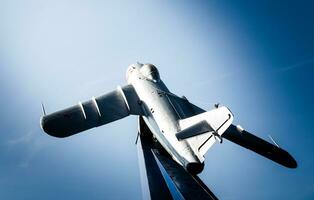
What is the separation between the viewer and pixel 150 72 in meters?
23.9

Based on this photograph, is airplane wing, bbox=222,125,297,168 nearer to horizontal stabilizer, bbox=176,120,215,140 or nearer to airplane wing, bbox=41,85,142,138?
horizontal stabilizer, bbox=176,120,215,140

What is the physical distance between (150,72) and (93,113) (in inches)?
235

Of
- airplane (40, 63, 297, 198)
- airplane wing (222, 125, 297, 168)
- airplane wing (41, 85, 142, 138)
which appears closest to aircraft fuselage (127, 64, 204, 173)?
airplane (40, 63, 297, 198)

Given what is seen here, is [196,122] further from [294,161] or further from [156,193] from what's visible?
[294,161]

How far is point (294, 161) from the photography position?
2122 cm

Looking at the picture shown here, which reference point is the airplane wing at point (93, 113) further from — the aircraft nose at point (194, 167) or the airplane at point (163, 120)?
the aircraft nose at point (194, 167)

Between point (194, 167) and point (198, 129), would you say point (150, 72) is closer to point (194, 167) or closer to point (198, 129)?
point (198, 129)

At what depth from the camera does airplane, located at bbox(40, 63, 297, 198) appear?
607 inches

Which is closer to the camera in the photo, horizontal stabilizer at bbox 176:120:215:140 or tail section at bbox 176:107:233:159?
tail section at bbox 176:107:233:159

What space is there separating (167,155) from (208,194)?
6458mm

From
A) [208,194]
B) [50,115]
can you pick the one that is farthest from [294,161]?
[50,115]

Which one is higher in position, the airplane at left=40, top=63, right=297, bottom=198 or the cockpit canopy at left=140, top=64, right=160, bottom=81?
the cockpit canopy at left=140, top=64, right=160, bottom=81

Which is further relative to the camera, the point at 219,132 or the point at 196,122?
the point at 196,122

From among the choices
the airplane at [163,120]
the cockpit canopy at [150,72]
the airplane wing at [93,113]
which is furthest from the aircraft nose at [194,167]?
→ the cockpit canopy at [150,72]
